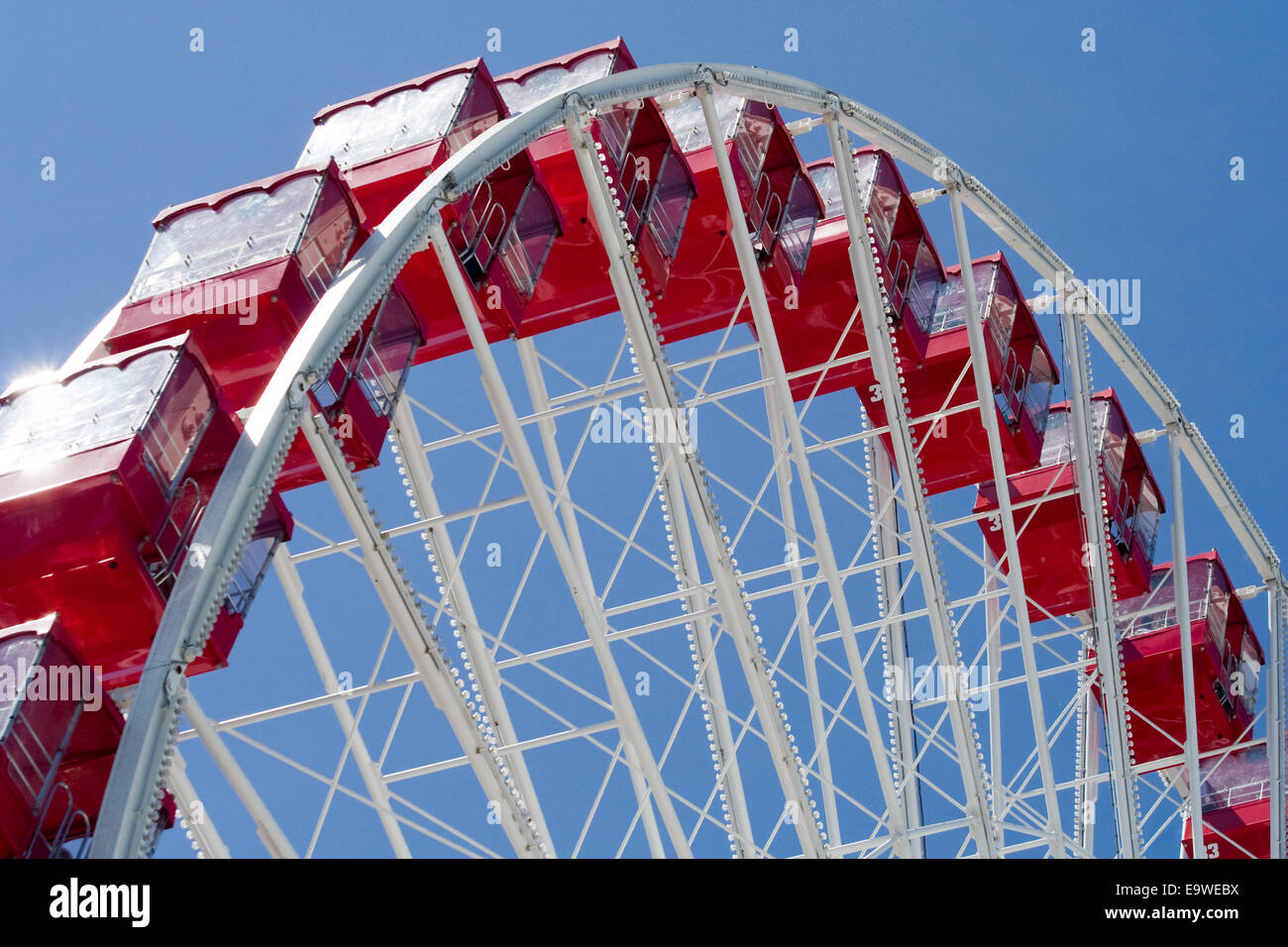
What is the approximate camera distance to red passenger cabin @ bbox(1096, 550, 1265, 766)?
29.9 meters

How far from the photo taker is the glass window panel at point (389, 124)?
20.2 meters

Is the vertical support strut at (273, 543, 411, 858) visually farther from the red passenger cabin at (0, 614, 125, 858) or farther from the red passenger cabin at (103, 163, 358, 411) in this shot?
the red passenger cabin at (0, 614, 125, 858)

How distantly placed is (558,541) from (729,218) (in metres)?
4.89

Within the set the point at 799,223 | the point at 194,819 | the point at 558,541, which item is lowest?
the point at 194,819

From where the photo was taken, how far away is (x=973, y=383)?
86.3 ft

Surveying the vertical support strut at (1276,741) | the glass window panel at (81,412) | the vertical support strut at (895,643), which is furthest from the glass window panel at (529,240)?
the vertical support strut at (1276,741)

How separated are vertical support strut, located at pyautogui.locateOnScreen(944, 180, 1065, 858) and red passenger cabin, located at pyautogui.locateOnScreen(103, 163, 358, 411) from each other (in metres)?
7.62

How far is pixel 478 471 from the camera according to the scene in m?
54.3

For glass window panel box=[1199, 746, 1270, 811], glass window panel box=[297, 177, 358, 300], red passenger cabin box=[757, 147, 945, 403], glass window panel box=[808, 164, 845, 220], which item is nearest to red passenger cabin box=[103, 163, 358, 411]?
glass window panel box=[297, 177, 358, 300]

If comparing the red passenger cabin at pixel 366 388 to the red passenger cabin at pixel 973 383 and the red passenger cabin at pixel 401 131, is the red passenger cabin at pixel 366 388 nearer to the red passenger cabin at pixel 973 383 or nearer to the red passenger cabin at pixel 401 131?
the red passenger cabin at pixel 401 131

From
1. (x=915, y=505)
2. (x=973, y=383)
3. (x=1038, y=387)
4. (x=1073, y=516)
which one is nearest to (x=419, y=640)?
(x=915, y=505)

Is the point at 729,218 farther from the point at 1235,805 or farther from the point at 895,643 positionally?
the point at 1235,805

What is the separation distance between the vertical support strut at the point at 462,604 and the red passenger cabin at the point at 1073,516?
8416 millimetres

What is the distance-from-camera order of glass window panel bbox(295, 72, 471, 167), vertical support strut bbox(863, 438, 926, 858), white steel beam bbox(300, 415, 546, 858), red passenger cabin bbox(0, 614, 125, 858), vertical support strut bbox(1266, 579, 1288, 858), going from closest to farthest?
red passenger cabin bbox(0, 614, 125, 858)
white steel beam bbox(300, 415, 546, 858)
glass window panel bbox(295, 72, 471, 167)
vertical support strut bbox(863, 438, 926, 858)
vertical support strut bbox(1266, 579, 1288, 858)
